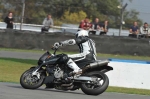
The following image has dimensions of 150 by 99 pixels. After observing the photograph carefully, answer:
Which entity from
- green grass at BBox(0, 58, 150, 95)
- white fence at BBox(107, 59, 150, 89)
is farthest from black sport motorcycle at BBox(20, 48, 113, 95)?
white fence at BBox(107, 59, 150, 89)

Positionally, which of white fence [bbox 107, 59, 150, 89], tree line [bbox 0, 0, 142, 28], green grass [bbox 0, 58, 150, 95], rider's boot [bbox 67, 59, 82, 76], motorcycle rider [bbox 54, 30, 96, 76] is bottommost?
green grass [bbox 0, 58, 150, 95]

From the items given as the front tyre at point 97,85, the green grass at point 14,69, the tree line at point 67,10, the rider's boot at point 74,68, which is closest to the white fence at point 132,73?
the green grass at point 14,69

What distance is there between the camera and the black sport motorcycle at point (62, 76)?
11477mm

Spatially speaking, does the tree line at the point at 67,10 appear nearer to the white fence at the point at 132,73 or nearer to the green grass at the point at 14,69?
the green grass at the point at 14,69

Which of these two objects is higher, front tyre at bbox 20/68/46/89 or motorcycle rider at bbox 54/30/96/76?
motorcycle rider at bbox 54/30/96/76

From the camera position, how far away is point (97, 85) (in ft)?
37.3

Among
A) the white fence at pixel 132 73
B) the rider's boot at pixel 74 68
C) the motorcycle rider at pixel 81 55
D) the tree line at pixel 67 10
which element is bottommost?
the white fence at pixel 132 73

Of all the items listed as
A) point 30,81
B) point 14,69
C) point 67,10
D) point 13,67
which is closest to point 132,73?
point 30,81

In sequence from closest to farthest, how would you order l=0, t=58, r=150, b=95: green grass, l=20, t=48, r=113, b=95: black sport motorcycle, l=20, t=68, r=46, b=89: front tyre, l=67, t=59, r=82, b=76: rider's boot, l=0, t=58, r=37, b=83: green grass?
l=20, t=48, r=113, b=95: black sport motorcycle
l=67, t=59, r=82, b=76: rider's boot
l=20, t=68, r=46, b=89: front tyre
l=0, t=58, r=150, b=95: green grass
l=0, t=58, r=37, b=83: green grass

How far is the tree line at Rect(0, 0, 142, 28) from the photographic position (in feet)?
92.8

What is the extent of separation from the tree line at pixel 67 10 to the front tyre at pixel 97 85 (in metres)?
15.5

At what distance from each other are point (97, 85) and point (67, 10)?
17.6m

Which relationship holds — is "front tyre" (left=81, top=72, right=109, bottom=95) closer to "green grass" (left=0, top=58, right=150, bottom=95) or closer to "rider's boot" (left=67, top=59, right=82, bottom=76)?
"rider's boot" (left=67, top=59, right=82, bottom=76)

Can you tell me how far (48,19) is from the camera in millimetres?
26141
